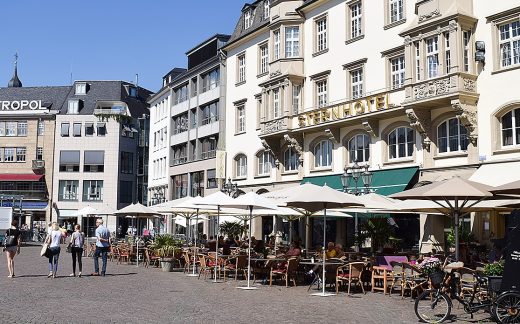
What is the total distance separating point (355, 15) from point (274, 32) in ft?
22.0

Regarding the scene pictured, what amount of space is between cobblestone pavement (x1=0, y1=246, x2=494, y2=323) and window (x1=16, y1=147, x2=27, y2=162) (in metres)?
58.4

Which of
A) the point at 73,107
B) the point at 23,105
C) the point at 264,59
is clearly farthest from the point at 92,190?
the point at 264,59

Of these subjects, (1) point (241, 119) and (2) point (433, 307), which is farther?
(1) point (241, 119)

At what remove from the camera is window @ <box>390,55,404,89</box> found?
29859mm

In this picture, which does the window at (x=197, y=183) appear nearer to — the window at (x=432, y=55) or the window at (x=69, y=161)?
the window at (x=69, y=161)

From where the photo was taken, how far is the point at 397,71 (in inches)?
1188

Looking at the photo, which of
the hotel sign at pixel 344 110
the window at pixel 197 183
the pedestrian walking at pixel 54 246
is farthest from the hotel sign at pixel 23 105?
the pedestrian walking at pixel 54 246

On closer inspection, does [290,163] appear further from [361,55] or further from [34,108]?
[34,108]

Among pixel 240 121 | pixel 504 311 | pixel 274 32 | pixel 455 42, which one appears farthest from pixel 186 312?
pixel 240 121

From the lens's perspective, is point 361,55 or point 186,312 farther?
point 361,55

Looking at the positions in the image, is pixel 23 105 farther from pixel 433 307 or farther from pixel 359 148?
pixel 433 307

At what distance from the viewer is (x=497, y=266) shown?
12.6m

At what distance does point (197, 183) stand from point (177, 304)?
128 ft

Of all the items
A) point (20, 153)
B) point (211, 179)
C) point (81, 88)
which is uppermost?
point (81, 88)
